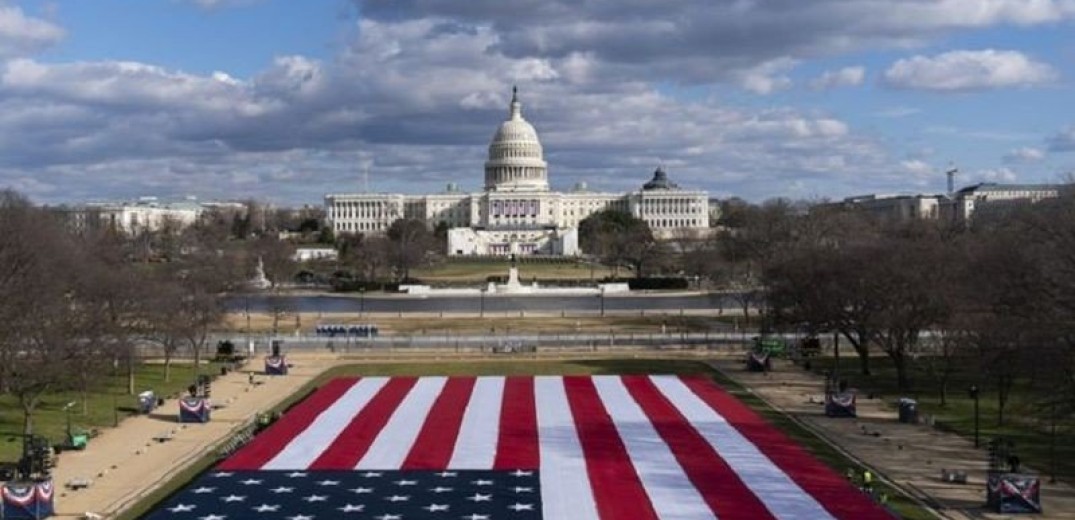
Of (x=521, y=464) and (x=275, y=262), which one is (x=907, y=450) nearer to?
(x=521, y=464)

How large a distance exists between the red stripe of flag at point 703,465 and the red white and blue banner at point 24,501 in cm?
1377

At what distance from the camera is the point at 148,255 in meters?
143

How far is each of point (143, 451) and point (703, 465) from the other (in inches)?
597

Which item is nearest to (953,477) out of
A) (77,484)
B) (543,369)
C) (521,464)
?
(521,464)

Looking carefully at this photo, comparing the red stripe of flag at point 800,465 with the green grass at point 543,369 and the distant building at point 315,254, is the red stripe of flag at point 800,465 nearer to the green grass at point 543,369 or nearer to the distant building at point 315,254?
the green grass at point 543,369

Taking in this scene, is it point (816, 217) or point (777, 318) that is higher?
point (816, 217)

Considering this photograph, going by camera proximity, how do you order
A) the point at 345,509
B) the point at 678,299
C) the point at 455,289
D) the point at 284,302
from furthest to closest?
the point at 455,289 < the point at 678,299 < the point at 284,302 < the point at 345,509

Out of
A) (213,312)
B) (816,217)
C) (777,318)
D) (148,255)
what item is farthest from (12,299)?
(148,255)

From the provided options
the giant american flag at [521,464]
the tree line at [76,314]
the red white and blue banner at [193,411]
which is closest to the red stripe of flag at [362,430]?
the giant american flag at [521,464]

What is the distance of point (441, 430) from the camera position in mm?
36781

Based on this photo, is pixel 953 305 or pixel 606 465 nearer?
pixel 606 465

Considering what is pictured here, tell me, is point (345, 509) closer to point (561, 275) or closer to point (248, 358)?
point (248, 358)

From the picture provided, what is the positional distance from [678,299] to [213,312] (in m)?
51.2

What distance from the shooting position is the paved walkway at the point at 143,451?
2812cm
